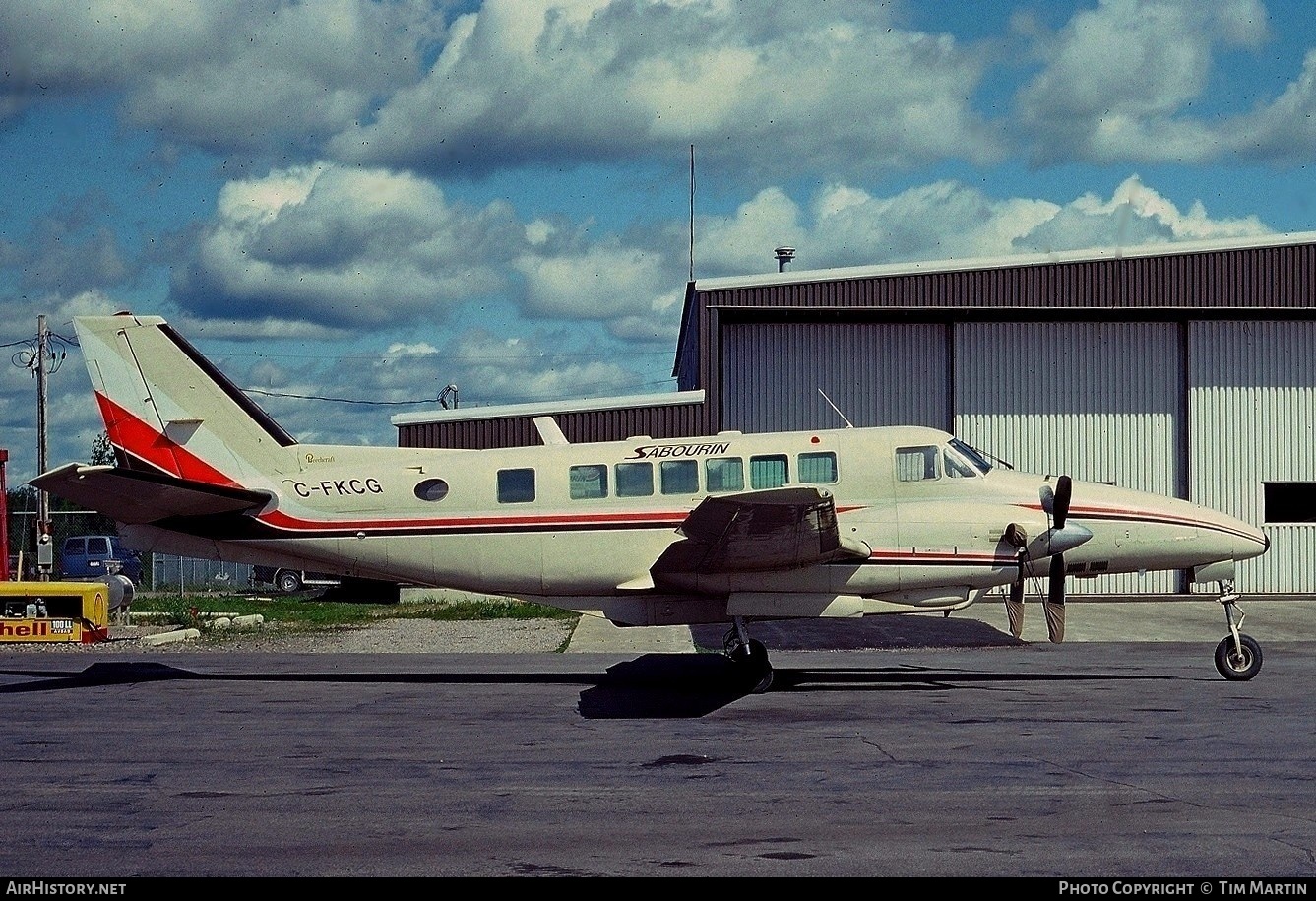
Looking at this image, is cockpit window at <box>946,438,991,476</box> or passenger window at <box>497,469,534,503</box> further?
passenger window at <box>497,469,534,503</box>

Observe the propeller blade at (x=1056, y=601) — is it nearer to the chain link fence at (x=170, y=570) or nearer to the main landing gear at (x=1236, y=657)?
the main landing gear at (x=1236, y=657)

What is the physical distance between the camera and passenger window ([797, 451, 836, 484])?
16.9m

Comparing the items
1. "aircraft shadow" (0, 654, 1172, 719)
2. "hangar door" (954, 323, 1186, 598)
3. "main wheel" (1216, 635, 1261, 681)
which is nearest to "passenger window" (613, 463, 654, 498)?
"aircraft shadow" (0, 654, 1172, 719)

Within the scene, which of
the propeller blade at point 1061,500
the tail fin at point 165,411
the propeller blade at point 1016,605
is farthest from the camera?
the tail fin at point 165,411

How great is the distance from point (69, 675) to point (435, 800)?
10.8 metres

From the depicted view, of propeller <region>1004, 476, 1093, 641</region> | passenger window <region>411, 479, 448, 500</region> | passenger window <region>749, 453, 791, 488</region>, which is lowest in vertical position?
propeller <region>1004, 476, 1093, 641</region>

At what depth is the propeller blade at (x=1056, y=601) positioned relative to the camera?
1655 centimetres

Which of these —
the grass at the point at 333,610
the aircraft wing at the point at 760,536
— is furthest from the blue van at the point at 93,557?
the aircraft wing at the point at 760,536

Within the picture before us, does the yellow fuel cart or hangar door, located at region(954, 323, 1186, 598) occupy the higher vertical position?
hangar door, located at region(954, 323, 1186, 598)

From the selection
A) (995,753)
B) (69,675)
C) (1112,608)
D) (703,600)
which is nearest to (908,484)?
(703,600)

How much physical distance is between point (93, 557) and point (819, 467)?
34.1m

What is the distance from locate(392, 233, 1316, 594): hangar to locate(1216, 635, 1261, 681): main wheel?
15.4 metres

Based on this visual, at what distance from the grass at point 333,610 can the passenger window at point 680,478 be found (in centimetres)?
1292

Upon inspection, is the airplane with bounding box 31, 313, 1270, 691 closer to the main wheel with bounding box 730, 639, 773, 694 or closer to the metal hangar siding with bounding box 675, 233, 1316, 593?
the main wheel with bounding box 730, 639, 773, 694
